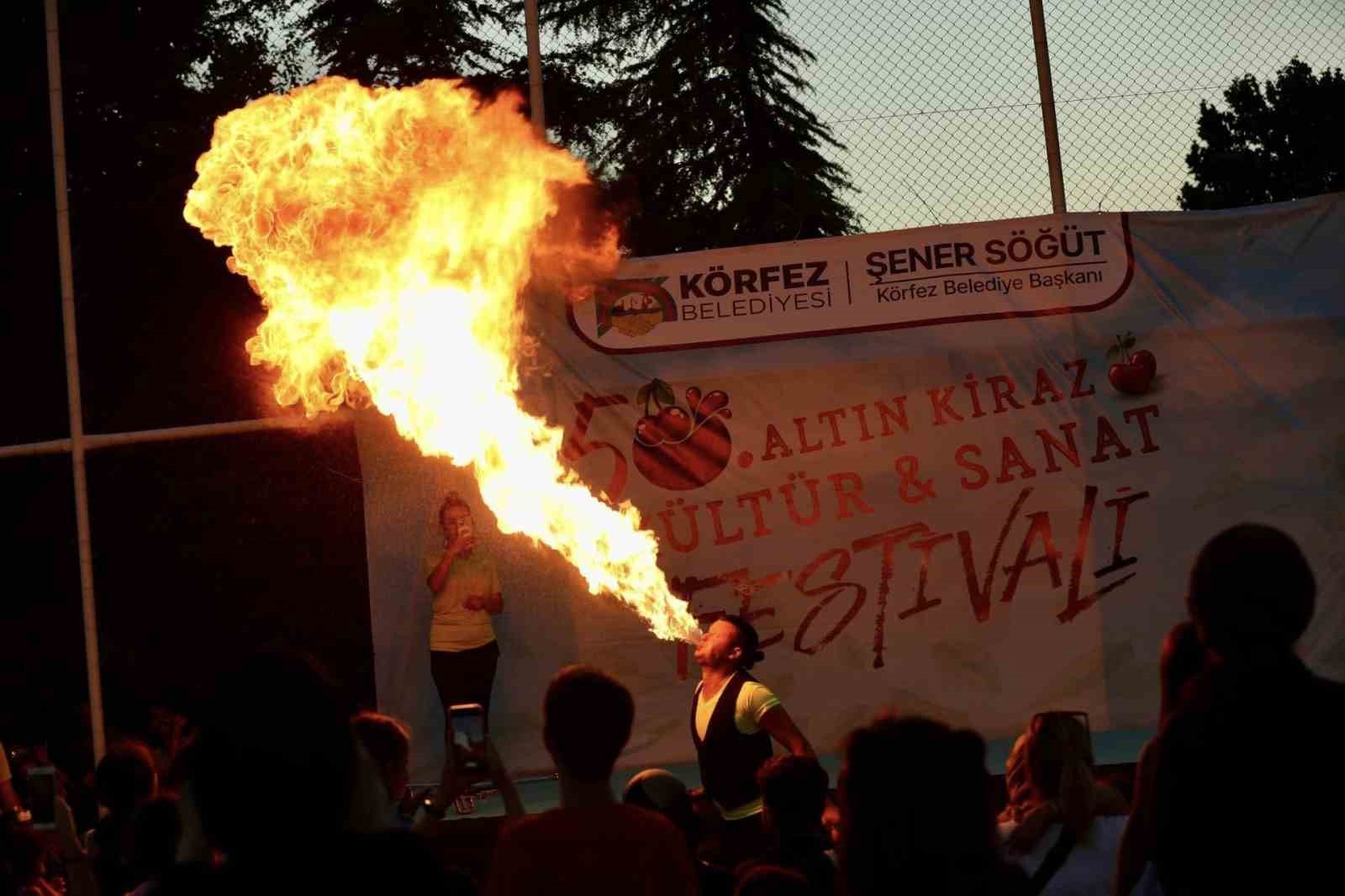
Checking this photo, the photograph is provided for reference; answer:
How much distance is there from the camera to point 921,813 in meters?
2.62

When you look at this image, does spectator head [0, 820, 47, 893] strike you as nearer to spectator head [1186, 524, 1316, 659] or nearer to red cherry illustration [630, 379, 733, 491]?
spectator head [1186, 524, 1316, 659]

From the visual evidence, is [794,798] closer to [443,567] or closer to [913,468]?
[443,567]

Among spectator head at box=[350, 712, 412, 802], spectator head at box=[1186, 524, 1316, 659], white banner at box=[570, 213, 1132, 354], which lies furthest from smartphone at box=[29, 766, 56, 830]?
white banner at box=[570, 213, 1132, 354]

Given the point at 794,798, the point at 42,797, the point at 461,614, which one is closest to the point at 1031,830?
the point at 794,798

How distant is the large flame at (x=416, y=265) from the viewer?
859 centimetres

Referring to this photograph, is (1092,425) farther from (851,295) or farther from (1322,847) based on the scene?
(1322,847)

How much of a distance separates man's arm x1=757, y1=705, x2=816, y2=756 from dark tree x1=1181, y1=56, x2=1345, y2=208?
6.70 m

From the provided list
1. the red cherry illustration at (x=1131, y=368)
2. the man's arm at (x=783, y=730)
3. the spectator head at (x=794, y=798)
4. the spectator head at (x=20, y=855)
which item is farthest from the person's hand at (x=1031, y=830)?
the red cherry illustration at (x=1131, y=368)

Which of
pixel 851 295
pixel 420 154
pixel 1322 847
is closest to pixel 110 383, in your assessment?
pixel 420 154

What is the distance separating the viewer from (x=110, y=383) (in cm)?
1298

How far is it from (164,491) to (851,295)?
22.1 feet

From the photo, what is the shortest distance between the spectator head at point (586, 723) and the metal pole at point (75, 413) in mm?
5588

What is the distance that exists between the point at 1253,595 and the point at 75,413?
7.32 meters

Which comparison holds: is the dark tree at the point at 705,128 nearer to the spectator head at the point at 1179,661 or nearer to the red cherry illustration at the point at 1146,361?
the red cherry illustration at the point at 1146,361
